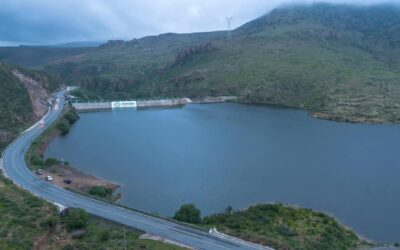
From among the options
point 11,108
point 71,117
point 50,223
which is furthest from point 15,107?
point 50,223

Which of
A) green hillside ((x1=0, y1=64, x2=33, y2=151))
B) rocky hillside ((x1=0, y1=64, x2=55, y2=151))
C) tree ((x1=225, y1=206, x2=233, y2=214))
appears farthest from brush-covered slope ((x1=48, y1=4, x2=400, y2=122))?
tree ((x1=225, y1=206, x2=233, y2=214))

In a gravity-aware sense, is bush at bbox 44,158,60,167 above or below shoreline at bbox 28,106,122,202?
above

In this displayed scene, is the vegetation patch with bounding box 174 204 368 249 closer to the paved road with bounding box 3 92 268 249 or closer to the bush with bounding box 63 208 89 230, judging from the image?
the paved road with bounding box 3 92 268 249

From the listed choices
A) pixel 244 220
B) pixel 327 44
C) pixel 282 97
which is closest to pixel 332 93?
pixel 282 97

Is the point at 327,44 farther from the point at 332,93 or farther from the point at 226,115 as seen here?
the point at 226,115

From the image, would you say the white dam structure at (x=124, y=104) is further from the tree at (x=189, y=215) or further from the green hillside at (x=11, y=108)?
the tree at (x=189, y=215)

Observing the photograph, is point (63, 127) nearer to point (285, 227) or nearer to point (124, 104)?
point (124, 104)

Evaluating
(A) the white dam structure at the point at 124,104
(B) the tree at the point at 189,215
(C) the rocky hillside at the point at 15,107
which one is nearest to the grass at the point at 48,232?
(B) the tree at the point at 189,215

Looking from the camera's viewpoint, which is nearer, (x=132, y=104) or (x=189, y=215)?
(x=189, y=215)
